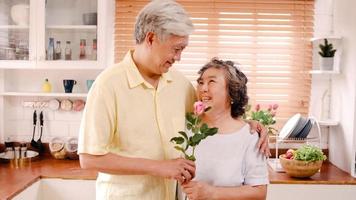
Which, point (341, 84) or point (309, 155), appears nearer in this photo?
point (309, 155)

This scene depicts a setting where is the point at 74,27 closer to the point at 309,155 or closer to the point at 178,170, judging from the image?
the point at 309,155

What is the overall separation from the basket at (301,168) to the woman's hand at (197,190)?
1334 mm

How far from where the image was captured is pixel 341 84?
2.94 m

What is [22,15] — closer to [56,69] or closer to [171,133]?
[56,69]

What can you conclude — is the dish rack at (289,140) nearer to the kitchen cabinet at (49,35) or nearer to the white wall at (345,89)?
the white wall at (345,89)

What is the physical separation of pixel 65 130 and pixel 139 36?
1955mm

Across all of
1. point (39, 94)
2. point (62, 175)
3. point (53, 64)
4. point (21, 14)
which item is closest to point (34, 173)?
point (62, 175)

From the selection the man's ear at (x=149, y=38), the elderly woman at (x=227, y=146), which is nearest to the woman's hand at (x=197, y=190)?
the elderly woman at (x=227, y=146)

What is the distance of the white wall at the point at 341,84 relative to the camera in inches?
109

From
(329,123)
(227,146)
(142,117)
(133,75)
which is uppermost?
(133,75)

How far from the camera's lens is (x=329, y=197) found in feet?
8.48

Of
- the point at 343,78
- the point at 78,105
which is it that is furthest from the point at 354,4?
the point at 78,105

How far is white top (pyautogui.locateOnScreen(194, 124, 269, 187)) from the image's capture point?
147cm

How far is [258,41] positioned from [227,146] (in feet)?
5.93
